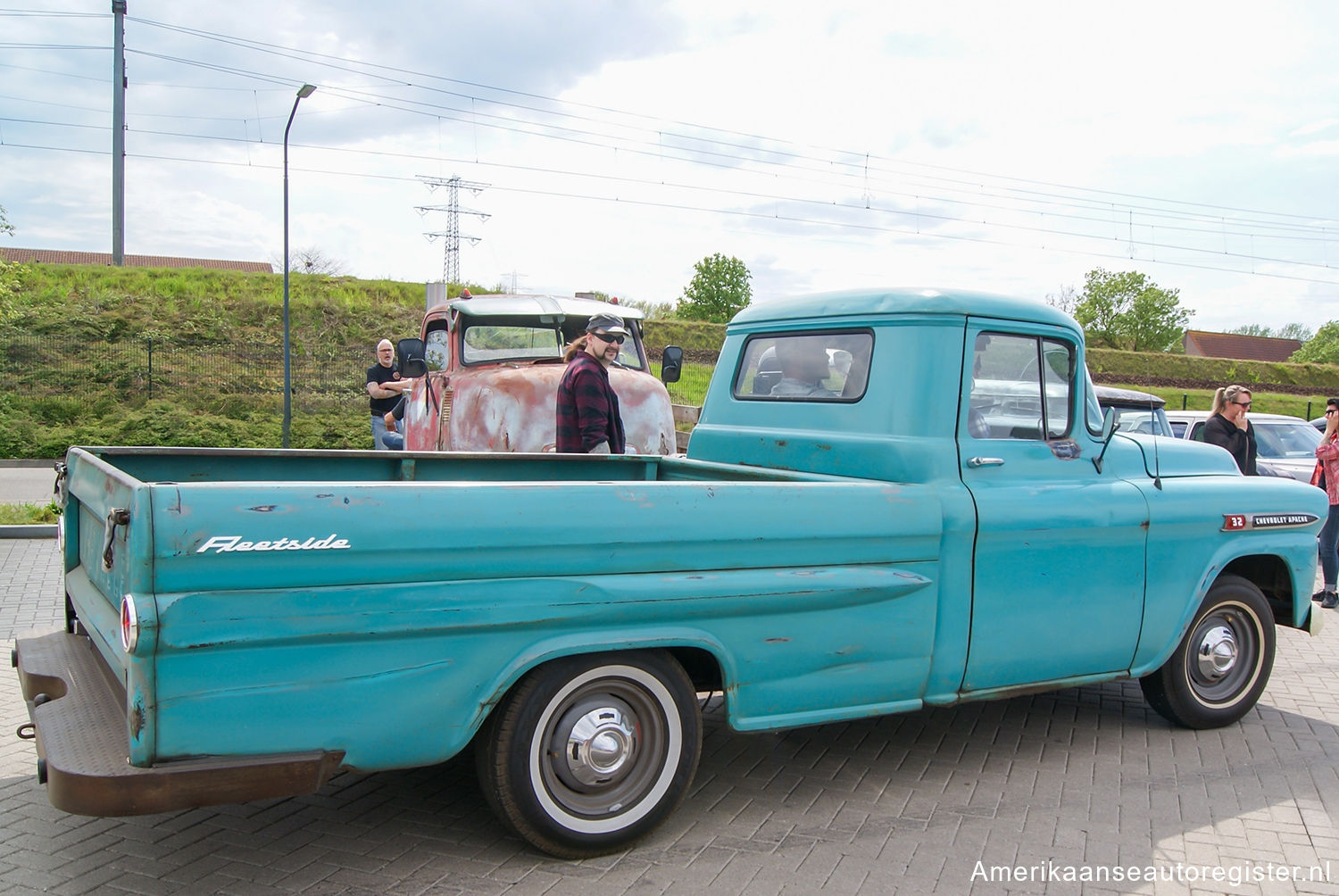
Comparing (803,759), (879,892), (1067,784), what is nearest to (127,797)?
(879,892)

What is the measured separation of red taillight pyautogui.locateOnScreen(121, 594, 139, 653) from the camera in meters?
2.54

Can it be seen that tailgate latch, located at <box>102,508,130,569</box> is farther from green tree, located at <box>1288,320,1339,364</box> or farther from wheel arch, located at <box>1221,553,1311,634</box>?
green tree, located at <box>1288,320,1339,364</box>

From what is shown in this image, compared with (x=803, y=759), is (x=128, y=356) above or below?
above

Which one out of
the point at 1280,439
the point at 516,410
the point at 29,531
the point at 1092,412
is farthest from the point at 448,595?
the point at 1280,439

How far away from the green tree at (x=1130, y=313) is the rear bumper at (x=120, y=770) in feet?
207

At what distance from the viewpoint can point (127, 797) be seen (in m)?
2.58

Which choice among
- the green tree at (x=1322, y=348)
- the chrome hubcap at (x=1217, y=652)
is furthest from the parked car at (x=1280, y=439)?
the green tree at (x=1322, y=348)

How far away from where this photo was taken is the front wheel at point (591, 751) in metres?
3.17

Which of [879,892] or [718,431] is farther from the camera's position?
[718,431]

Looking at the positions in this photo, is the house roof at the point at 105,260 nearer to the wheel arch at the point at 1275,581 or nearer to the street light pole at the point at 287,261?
the street light pole at the point at 287,261

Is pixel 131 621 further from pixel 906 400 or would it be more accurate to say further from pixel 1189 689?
pixel 1189 689

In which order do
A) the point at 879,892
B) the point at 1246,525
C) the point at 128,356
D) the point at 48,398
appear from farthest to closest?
the point at 128,356, the point at 48,398, the point at 1246,525, the point at 879,892

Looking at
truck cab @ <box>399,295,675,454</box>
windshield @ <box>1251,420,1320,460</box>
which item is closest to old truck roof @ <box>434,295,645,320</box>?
truck cab @ <box>399,295,675,454</box>

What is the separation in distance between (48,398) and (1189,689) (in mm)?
22639
